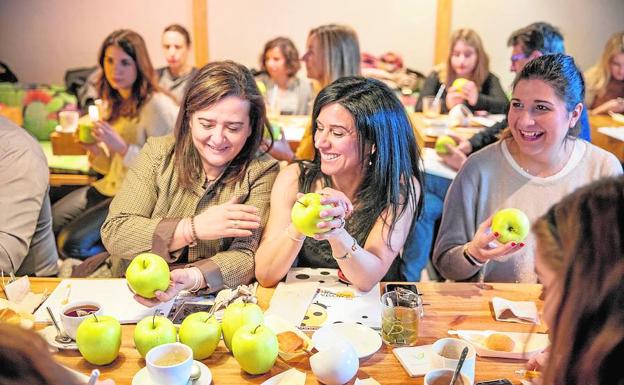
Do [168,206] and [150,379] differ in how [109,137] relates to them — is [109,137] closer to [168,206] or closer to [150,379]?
[168,206]

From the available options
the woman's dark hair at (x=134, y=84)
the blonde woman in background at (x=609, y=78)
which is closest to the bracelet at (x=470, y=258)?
the woman's dark hair at (x=134, y=84)

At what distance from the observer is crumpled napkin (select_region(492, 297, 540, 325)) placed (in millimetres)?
1657

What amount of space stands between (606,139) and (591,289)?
131 inches

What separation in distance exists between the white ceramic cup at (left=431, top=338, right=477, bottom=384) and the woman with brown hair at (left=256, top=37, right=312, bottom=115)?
11.6ft

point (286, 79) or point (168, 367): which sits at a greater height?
point (286, 79)

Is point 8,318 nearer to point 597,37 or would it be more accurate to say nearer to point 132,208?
point 132,208

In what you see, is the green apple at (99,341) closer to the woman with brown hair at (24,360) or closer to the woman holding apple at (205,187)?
the woman holding apple at (205,187)

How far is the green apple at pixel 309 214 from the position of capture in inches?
65.8

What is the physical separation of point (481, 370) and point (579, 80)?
1049 mm

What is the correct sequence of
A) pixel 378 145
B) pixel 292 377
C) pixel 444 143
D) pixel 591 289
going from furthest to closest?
pixel 444 143, pixel 378 145, pixel 292 377, pixel 591 289

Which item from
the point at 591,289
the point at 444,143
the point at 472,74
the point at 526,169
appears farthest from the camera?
the point at 472,74

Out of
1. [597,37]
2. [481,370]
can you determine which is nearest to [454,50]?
[597,37]

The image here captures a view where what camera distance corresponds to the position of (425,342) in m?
1.56

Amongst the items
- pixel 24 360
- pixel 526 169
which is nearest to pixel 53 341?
pixel 24 360
